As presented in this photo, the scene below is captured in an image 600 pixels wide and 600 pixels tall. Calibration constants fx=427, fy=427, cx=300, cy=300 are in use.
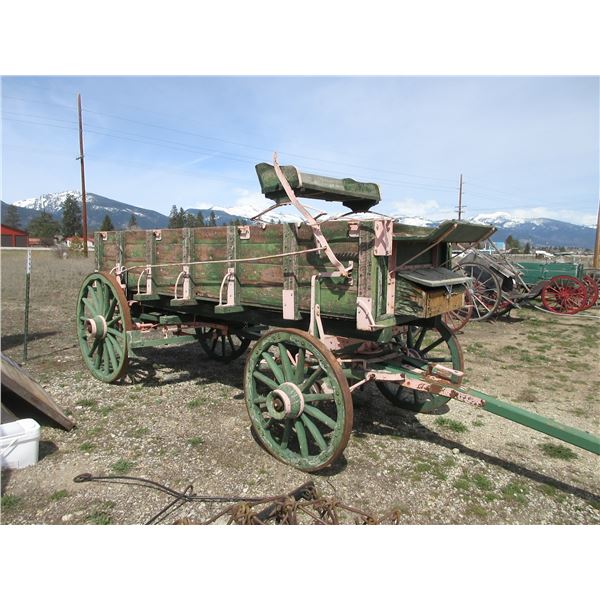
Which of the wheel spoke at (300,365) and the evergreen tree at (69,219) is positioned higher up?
the evergreen tree at (69,219)

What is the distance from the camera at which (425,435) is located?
14.1 feet

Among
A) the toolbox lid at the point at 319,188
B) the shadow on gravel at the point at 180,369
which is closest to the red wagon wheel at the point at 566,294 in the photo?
the shadow on gravel at the point at 180,369

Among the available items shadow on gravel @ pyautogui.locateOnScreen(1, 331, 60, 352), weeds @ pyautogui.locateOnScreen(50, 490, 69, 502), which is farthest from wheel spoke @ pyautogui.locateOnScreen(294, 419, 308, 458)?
shadow on gravel @ pyautogui.locateOnScreen(1, 331, 60, 352)

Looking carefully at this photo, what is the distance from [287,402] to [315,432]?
311 millimetres

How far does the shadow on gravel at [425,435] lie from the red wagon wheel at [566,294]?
10.5 meters

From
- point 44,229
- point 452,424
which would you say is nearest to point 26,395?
point 452,424

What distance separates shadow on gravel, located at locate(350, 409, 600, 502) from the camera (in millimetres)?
3459

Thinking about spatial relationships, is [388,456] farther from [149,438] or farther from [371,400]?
[149,438]

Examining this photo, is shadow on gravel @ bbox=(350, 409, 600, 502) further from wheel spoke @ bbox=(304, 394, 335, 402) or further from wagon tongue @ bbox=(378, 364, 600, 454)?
wheel spoke @ bbox=(304, 394, 335, 402)

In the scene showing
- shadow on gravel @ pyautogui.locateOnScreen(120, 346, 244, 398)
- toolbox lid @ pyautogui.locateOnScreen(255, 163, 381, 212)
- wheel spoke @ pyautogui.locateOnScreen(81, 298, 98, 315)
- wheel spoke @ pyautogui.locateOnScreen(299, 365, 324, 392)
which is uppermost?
toolbox lid @ pyautogui.locateOnScreen(255, 163, 381, 212)

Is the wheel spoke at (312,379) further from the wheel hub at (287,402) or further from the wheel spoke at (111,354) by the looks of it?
the wheel spoke at (111,354)

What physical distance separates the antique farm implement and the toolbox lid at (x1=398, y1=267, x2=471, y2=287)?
659 cm

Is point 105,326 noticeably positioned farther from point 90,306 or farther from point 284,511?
point 284,511

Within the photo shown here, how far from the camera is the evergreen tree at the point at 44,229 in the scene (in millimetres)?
71125
